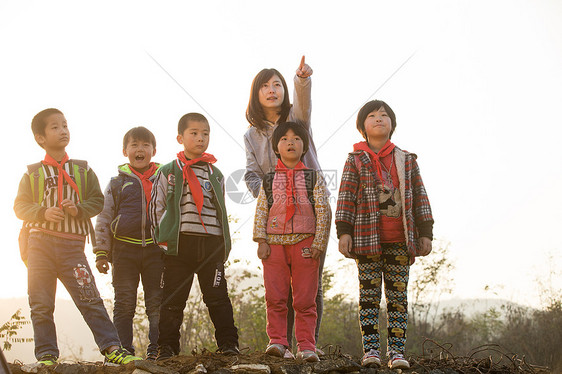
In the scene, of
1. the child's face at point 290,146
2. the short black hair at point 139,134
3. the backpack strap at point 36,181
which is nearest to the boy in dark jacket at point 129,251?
the short black hair at point 139,134

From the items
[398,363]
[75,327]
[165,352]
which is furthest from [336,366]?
[75,327]

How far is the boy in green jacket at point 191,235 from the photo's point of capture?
388 cm

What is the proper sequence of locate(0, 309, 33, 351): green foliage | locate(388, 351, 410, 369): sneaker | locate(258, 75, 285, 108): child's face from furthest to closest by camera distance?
1. locate(0, 309, 33, 351): green foliage
2. locate(258, 75, 285, 108): child's face
3. locate(388, 351, 410, 369): sneaker

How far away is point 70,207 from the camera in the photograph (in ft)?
12.7

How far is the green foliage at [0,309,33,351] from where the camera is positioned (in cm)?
582

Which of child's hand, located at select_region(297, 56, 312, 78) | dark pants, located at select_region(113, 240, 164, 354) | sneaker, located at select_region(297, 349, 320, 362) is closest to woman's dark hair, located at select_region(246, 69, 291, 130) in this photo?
child's hand, located at select_region(297, 56, 312, 78)

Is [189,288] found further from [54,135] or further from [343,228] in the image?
[54,135]

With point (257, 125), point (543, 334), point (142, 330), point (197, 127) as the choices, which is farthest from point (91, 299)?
point (543, 334)

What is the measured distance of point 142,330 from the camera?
753 centimetres

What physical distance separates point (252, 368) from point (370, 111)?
2.08 meters

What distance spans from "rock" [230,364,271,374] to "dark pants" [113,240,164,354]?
141cm

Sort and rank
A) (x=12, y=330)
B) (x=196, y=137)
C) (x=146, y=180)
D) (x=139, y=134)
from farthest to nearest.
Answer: (x=12, y=330)
(x=139, y=134)
(x=146, y=180)
(x=196, y=137)

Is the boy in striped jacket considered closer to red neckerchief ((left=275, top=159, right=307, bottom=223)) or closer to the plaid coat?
red neckerchief ((left=275, top=159, right=307, bottom=223))

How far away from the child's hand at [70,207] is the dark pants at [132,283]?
0.77 metres
